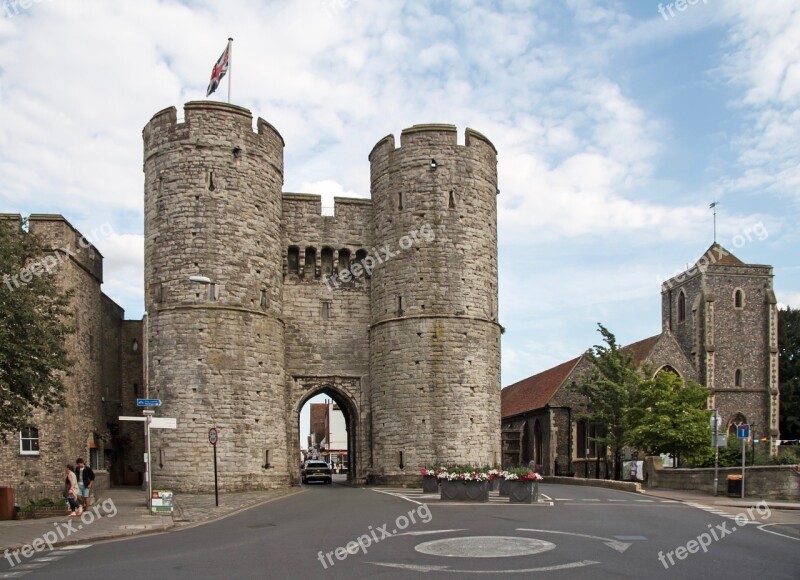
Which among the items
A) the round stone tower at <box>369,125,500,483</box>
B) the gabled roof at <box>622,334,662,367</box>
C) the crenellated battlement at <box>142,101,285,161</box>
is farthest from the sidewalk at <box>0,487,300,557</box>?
the gabled roof at <box>622,334,662,367</box>

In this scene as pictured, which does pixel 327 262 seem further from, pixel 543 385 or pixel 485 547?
pixel 485 547

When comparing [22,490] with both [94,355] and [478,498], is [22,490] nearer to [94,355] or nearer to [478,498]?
[94,355]

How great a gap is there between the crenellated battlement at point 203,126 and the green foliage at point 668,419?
2073cm

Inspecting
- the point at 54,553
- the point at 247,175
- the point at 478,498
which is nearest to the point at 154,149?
the point at 247,175

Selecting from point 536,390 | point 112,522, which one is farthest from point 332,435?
point 112,522

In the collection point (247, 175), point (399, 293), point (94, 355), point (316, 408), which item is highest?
point (247, 175)

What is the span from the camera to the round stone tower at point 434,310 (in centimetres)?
3662

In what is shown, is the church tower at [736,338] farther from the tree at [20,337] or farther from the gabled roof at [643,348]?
the tree at [20,337]

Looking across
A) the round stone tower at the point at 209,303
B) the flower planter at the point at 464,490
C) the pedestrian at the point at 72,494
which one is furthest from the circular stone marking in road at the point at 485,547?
the round stone tower at the point at 209,303

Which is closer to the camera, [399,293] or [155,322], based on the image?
[155,322]

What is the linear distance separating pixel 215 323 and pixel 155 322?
2.36m

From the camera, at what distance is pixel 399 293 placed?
3806cm

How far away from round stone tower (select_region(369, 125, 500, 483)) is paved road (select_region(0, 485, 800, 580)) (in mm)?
14509

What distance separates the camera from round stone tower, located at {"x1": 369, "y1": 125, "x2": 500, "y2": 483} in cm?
3662
